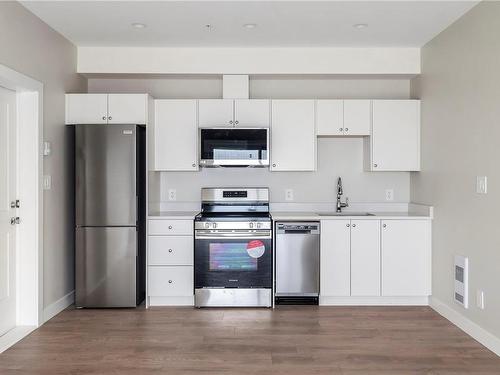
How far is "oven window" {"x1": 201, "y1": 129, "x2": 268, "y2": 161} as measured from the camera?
4.52 m

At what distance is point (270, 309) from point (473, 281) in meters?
1.74

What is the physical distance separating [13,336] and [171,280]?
138cm

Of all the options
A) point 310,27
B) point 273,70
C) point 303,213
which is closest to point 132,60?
point 273,70

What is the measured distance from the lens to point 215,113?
15.3 ft

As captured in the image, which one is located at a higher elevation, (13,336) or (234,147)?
(234,147)

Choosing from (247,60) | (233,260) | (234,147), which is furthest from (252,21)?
(233,260)

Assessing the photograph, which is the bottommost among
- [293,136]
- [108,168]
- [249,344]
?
[249,344]

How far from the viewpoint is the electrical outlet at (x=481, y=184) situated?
132 inches

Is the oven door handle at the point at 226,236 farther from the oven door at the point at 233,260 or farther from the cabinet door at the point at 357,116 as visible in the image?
the cabinet door at the point at 357,116

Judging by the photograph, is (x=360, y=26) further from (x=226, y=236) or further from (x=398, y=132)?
(x=226, y=236)

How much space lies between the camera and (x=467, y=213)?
365 centimetres

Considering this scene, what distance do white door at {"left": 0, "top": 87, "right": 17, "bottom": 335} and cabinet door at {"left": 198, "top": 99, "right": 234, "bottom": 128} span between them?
1678 millimetres

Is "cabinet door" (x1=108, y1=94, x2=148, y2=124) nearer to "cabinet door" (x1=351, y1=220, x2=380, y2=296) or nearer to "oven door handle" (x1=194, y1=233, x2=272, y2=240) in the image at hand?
"oven door handle" (x1=194, y1=233, x2=272, y2=240)

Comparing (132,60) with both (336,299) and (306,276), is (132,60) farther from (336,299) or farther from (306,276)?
(336,299)
